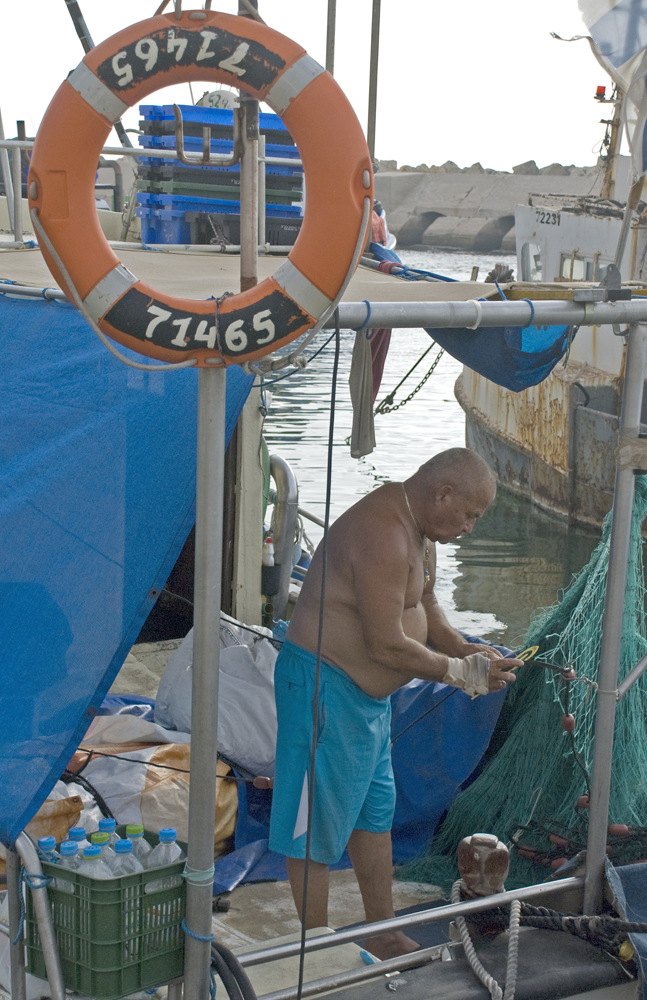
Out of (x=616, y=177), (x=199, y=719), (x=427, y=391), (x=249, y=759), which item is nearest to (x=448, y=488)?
(x=199, y=719)

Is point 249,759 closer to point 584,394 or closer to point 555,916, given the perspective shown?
point 555,916

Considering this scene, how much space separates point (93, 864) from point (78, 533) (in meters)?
0.91

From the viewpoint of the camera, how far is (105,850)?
275 centimetres

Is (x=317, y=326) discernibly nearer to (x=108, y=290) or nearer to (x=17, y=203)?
(x=108, y=290)

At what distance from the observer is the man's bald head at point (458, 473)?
360 centimetres

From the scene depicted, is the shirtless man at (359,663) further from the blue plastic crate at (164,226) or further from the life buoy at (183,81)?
the blue plastic crate at (164,226)

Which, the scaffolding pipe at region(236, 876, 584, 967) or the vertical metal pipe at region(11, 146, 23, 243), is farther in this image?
the vertical metal pipe at region(11, 146, 23, 243)

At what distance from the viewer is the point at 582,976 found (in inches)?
133

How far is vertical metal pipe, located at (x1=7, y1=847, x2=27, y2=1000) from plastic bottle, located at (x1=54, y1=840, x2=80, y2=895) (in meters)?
0.12

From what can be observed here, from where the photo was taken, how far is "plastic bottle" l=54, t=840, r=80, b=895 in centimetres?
265

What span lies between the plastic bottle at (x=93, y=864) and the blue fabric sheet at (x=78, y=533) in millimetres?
216

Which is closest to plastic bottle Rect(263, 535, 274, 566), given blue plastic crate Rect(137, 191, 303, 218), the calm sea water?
blue plastic crate Rect(137, 191, 303, 218)

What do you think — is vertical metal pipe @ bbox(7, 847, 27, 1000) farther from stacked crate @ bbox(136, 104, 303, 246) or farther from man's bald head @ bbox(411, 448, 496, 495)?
stacked crate @ bbox(136, 104, 303, 246)

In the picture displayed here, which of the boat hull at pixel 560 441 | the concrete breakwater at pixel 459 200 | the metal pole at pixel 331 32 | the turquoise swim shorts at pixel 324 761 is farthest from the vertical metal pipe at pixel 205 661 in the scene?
the concrete breakwater at pixel 459 200
